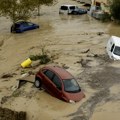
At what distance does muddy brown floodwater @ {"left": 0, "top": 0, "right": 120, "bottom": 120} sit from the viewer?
18.7 meters

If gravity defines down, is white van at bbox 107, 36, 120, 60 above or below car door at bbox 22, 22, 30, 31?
above

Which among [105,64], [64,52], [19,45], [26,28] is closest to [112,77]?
[105,64]

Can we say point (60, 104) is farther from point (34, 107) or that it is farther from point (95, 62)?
point (95, 62)

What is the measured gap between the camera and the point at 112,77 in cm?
2312

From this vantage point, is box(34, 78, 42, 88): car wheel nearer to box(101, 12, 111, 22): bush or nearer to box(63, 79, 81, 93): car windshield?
box(63, 79, 81, 93): car windshield

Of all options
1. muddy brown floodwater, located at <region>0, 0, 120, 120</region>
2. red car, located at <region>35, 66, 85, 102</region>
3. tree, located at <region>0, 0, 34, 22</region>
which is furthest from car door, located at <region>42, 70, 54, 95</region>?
tree, located at <region>0, 0, 34, 22</region>

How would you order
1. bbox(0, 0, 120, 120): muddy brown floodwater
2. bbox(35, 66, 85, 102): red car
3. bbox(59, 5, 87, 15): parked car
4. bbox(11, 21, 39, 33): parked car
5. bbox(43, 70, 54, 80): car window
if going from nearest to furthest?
bbox(0, 0, 120, 120): muddy brown floodwater → bbox(35, 66, 85, 102): red car → bbox(43, 70, 54, 80): car window → bbox(11, 21, 39, 33): parked car → bbox(59, 5, 87, 15): parked car

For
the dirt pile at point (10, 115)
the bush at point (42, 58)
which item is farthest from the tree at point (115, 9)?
the dirt pile at point (10, 115)

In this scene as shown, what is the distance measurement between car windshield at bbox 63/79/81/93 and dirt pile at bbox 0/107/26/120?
8.51 feet

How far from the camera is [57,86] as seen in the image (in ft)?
65.1

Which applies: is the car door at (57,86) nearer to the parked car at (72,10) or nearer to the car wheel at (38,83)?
the car wheel at (38,83)

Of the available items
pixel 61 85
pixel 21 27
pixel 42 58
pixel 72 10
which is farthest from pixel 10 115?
pixel 72 10

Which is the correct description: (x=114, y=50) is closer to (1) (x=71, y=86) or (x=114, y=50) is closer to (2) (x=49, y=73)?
(2) (x=49, y=73)

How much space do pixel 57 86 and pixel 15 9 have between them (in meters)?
22.9
